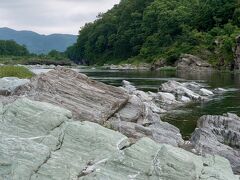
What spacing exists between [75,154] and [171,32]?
11669cm

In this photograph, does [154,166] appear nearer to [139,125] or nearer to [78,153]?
[78,153]

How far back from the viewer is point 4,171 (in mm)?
11688

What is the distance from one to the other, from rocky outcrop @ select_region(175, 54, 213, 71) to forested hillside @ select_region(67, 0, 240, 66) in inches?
68.6

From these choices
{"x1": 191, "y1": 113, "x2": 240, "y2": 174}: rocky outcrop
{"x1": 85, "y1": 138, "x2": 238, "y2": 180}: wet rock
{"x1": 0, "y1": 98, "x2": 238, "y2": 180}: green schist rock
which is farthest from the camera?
{"x1": 191, "y1": 113, "x2": 240, "y2": 174}: rocky outcrop

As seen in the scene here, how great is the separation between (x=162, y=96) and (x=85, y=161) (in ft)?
101

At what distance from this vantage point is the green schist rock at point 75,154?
12.1 m

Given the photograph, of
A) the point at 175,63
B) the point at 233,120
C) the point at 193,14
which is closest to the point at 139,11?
the point at 193,14

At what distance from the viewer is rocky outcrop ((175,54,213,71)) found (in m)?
101

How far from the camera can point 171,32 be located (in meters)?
128

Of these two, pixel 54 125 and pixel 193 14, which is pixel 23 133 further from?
pixel 193 14

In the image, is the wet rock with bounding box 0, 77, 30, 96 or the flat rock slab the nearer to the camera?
the flat rock slab

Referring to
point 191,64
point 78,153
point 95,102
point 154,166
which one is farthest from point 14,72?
point 191,64

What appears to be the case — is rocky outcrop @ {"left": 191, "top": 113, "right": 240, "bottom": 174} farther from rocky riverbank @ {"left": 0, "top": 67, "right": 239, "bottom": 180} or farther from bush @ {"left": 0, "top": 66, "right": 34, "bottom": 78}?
bush @ {"left": 0, "top": 66, "right": 34, "bottom": 78}

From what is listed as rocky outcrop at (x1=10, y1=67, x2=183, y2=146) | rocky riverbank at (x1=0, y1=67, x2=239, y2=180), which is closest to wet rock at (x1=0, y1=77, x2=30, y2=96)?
rocky outcrop at (x1=10, y1=67, x2=183, y2=146)
